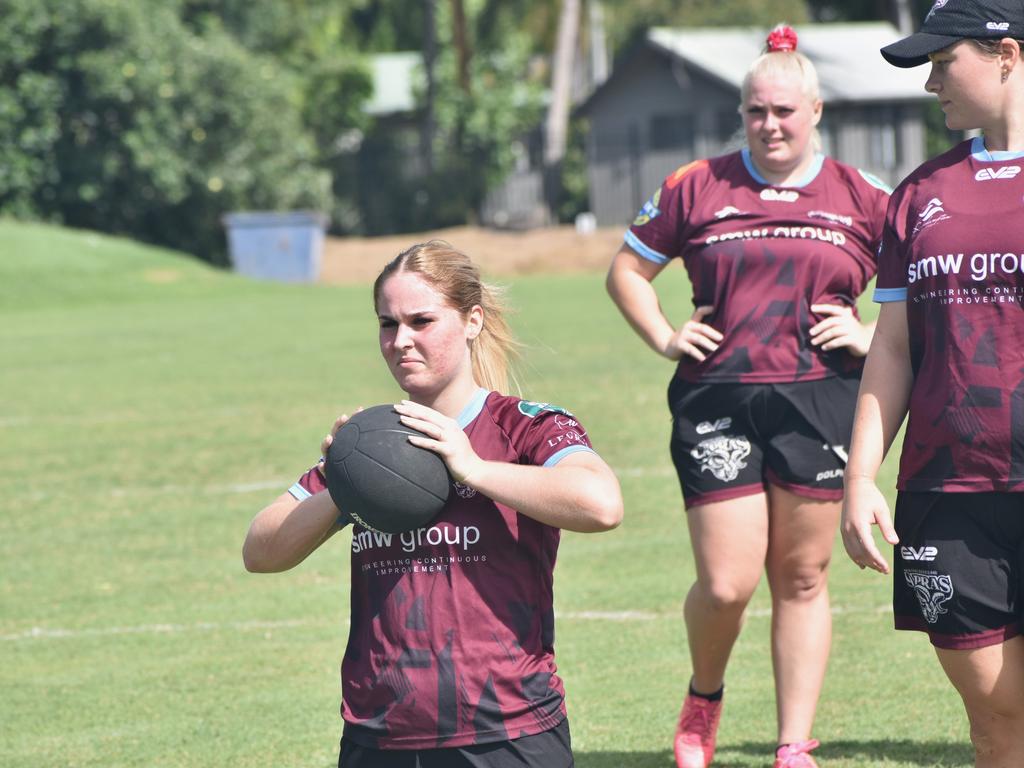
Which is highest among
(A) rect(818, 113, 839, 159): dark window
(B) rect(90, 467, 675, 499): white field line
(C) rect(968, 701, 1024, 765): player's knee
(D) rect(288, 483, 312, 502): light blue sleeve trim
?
(D) rect(288, 483, 312, 502): light blue sleeve trim

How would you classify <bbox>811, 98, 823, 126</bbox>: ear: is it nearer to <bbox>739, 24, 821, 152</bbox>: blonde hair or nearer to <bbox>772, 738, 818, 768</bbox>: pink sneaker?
<bbox>739, 24, 821, 152</bbox>: blonde hair

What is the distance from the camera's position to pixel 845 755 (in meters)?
5.71

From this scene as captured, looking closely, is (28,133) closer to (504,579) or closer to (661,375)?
(661,375)

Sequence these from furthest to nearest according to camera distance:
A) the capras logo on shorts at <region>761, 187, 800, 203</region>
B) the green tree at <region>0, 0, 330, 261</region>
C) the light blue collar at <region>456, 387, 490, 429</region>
A: the green tree at <region>0, 0, 330, 261</region>
the capras logo on shorts at <region>761, 187, 800, 203</region>
the light blue collar at <region>456, 387, 490, 429</region>

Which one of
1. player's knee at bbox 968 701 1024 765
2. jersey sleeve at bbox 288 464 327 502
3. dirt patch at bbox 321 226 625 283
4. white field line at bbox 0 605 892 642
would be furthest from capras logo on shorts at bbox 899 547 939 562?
dirt patch at bbox 321 226 625 283

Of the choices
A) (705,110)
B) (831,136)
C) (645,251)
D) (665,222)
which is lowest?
(831,136)

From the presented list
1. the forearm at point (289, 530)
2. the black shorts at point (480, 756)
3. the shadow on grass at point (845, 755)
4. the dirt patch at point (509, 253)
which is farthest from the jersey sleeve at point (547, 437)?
the dirt patch at point (509, 253)

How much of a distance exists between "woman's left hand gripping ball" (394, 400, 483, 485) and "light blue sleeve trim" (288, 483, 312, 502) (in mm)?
365

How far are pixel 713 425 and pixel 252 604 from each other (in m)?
3.44

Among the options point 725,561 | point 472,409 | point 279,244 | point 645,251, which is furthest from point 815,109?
point 279,244

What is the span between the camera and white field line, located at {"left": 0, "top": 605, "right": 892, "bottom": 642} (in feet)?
24.9

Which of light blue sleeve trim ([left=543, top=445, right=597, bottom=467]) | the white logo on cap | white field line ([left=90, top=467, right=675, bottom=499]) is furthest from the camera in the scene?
white field line ([left=90, top=467, right=675, bottom=499])

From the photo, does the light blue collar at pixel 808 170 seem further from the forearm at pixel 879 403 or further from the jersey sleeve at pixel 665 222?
the forearm at pixel 879 403

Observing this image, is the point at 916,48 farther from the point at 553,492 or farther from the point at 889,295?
the point at 553,492
